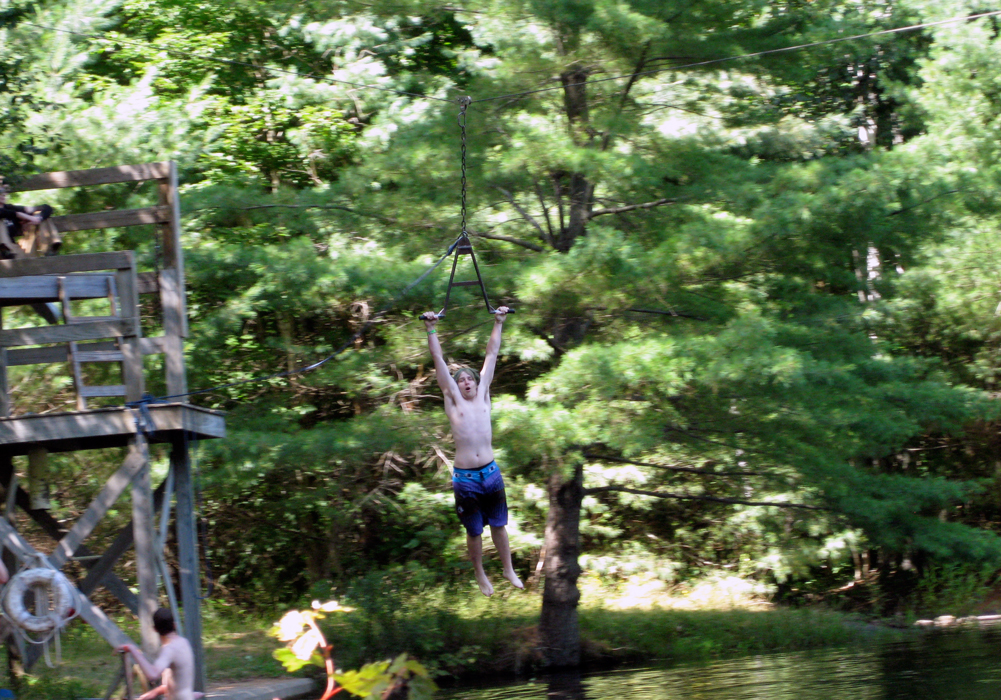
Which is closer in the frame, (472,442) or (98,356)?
(472,442)

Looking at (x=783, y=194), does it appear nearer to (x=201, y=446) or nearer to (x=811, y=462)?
(x=811, y=462)

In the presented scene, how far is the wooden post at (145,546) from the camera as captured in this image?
7883 mm

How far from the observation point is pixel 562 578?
1266 cm

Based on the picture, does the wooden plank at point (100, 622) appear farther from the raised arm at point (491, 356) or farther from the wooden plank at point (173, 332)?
the raised arm at point (491, 356)

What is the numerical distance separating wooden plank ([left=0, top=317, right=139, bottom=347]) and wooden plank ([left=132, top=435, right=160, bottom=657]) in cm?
81

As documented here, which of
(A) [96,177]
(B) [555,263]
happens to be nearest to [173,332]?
(A) [96,177]

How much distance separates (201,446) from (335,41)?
592cm

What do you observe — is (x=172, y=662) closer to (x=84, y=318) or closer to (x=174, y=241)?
(x=84, y=318)

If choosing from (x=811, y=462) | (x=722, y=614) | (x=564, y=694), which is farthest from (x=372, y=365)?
(x=722, y=614)

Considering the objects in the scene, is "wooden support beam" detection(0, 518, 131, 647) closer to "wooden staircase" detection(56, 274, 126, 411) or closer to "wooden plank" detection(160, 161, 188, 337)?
"wooden staircase" detection(56, 274, 126, 411)

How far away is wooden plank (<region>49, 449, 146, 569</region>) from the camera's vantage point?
7723 mm

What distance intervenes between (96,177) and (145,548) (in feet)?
9.85

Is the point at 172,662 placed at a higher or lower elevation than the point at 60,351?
lower

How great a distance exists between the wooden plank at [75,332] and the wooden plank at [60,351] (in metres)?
0.17
